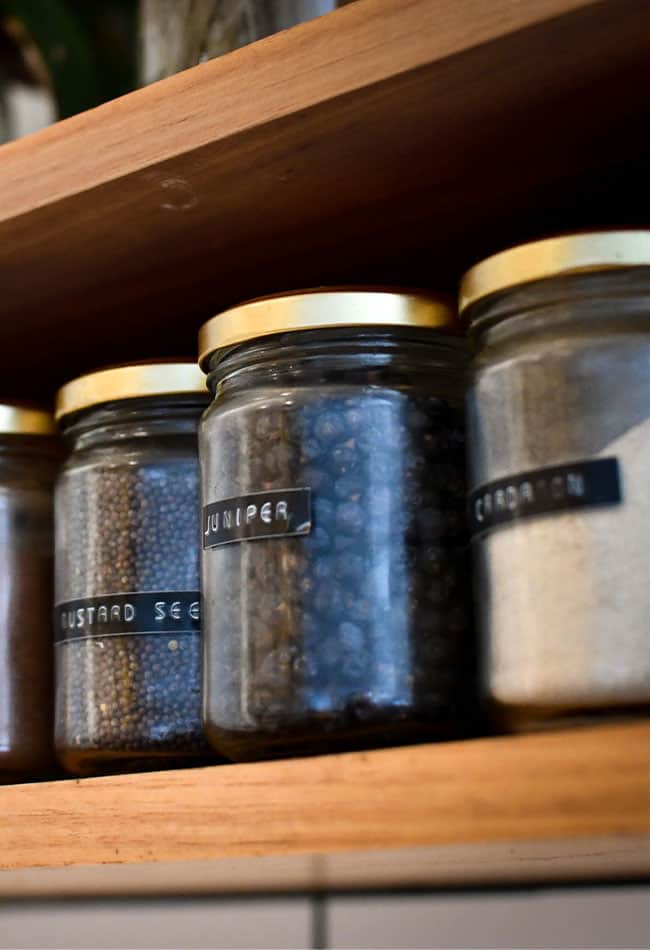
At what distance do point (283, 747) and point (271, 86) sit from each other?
12.0 inches

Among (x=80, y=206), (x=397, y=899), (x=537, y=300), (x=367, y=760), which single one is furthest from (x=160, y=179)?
(x=397, y=899)

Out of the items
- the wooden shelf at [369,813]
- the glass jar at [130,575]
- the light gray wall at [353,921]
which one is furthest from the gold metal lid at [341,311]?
the light gray wall at [353,921]

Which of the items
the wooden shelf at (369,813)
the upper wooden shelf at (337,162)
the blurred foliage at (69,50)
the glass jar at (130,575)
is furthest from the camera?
the blurred foliage at (69,50)

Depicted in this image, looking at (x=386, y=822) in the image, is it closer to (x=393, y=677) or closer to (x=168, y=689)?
(x=393, y=677)

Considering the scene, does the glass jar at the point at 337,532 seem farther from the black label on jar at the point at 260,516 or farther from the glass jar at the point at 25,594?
the glass jar at the point at 25,594

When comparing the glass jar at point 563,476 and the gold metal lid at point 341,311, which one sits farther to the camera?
the gold metal lid at point 341,311

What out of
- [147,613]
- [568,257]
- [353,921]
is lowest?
[353,921]

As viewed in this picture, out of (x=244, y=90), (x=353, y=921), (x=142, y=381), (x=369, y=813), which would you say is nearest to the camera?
(x=369, y=813)

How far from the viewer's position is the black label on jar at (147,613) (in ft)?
2.34

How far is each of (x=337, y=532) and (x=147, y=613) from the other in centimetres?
15

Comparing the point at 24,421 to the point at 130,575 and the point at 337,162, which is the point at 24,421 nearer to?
the point at 130,575

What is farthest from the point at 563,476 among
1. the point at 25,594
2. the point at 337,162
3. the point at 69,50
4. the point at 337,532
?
the point at 69,50

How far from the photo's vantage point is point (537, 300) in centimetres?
60

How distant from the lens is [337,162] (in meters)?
0.68
